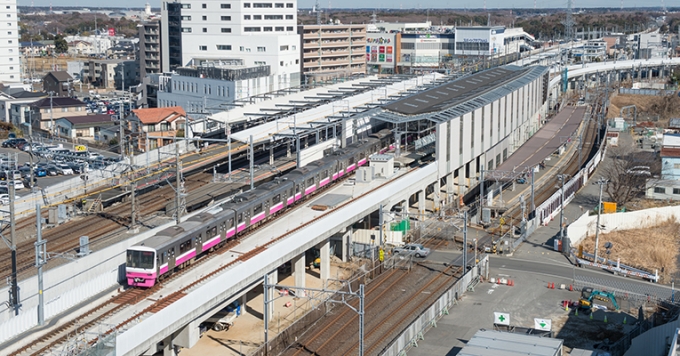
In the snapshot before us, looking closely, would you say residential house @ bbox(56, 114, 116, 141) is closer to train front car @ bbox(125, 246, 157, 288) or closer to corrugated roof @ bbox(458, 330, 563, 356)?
train front car @ bbox(125, 246, 157, 288)

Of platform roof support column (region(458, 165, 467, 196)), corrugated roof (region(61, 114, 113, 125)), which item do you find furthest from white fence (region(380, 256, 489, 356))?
corrugated roof (region(61, 114, 113, 125))

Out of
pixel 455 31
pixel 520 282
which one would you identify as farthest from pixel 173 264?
pixel 455 31

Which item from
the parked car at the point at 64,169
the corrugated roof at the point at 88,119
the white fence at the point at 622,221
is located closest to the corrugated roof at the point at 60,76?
the corrugated roof at the point at 88,119

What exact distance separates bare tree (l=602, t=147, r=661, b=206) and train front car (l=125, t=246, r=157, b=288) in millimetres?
20638

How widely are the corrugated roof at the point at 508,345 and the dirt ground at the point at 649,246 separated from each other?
8.87 metres

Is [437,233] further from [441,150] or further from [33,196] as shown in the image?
[33,196]

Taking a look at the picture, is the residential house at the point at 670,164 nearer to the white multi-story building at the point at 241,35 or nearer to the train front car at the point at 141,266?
the train front car at the point at 141,266

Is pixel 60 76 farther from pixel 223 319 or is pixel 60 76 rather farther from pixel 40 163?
pixel 223 319

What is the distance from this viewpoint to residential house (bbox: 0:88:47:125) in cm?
4903

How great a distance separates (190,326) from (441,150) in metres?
16.0

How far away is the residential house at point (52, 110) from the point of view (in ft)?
153

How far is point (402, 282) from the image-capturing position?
2303 centimetres

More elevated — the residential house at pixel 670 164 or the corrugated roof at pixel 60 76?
the corrugated roof at pixel 60 76

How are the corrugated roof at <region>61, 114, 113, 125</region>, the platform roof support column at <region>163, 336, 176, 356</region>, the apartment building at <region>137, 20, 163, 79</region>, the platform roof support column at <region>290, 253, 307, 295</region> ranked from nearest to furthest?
1. the platform roof support column at <region>163, 336, 176, 356</region>
2. the platform roof support column at <region>290, 253, 307, 295</region>
3. the corrugated roof at <region>61, 114, 113, 125</region>
4. the apartment building at <region>137, 20, 163, 79</region>
